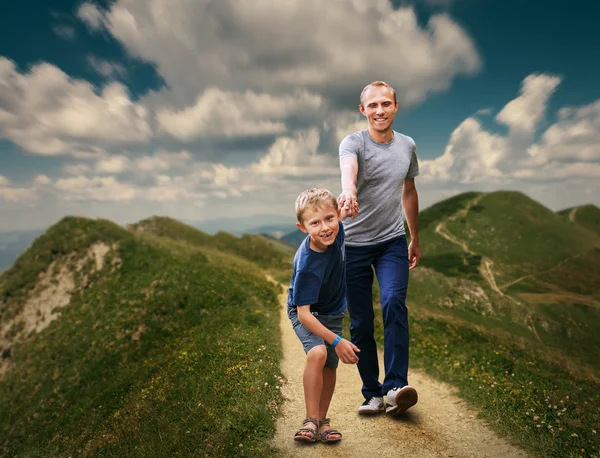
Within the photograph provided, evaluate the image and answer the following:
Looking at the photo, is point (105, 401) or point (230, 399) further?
point (105, 401)

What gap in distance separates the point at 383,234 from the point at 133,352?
1414 cm

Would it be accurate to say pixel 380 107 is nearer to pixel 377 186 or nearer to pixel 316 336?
pixel 377 186

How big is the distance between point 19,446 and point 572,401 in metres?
17.7

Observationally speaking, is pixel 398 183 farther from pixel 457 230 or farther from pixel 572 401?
pixel 457 230

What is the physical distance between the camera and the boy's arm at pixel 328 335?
459cm

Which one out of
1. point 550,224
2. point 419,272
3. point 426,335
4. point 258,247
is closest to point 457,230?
point 550,224

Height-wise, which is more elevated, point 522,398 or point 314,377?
point 314,377

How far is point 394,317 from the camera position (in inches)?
230

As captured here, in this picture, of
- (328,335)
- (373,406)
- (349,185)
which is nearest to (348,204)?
(349,185)

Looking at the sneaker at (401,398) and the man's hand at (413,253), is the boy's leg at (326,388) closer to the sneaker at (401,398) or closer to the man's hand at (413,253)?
the sneaker at (401,398)

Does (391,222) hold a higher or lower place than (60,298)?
higher

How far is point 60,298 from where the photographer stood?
25797mm

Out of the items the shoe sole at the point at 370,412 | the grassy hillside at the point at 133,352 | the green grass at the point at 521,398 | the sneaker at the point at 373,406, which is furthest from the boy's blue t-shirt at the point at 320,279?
the green grass at the point at 521,398

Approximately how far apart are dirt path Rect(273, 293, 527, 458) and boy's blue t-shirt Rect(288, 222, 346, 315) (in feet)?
7.15
